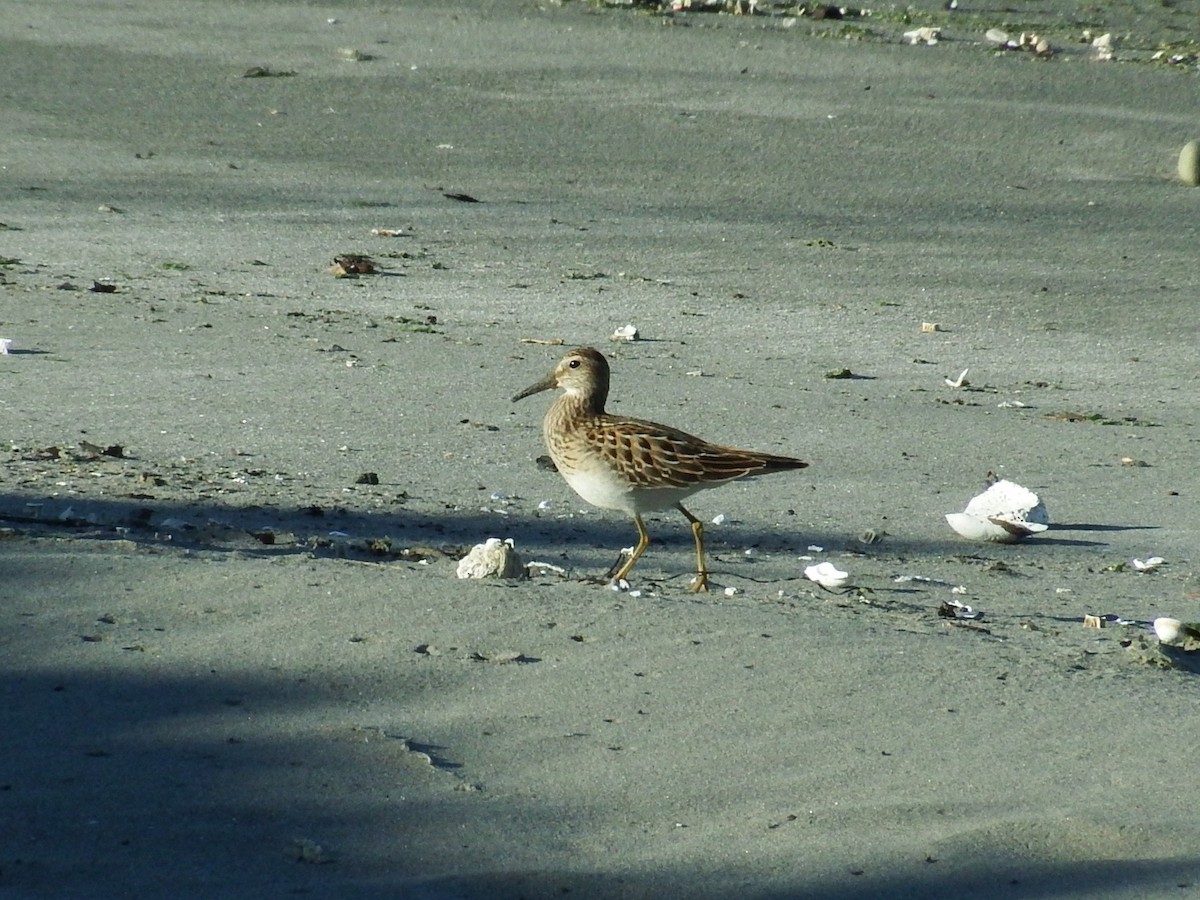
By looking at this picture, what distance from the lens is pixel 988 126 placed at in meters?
14.9

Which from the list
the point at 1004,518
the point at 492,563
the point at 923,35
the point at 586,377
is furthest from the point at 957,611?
the point at 923,35

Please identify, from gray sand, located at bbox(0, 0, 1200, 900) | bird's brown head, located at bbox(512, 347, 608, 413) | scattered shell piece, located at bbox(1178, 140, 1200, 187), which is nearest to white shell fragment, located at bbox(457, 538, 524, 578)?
gray sand, located at bbox(0, 0, 1200, 900)

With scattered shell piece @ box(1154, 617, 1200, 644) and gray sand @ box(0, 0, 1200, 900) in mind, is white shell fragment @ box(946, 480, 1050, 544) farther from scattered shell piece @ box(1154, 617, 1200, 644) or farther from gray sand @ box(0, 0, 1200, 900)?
scattered shell piece @ box(1154, 617, 1200, 644)

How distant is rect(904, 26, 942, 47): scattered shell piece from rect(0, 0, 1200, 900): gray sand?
29cm

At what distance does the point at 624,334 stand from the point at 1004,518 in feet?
11.9

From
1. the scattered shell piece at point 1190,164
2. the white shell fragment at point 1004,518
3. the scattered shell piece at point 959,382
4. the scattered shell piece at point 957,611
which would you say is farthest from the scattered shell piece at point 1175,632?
the scattered shell piece at point 1190,164

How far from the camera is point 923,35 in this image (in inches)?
655

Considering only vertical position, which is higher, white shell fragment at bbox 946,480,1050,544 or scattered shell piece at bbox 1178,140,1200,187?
scattered shell piece at bbox 1178,140,1200,187

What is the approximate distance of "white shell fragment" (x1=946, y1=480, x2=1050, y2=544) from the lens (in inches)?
280

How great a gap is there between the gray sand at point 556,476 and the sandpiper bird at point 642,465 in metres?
0.32

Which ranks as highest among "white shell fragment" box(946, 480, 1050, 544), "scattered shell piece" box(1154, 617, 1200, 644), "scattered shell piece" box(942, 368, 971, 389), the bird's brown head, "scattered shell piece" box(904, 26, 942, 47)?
"scattered shell piece" box(904, 26, 942, 47)

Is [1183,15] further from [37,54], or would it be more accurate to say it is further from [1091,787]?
[1091,787]

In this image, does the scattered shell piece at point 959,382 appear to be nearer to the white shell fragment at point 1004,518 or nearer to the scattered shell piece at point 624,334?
the scattered shell piece at point 624,334

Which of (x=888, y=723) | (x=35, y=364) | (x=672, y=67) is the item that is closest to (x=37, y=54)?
(x=672, y=67)
